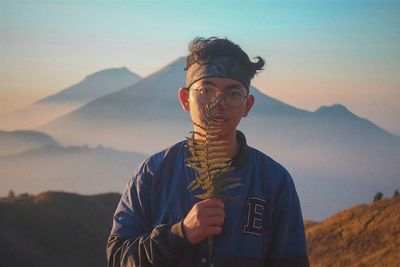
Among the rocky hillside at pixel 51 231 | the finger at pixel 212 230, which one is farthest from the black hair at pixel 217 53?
the rocky hillside at pixel 51 231

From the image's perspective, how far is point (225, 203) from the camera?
367 centimetres

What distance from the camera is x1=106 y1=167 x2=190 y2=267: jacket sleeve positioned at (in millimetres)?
3441

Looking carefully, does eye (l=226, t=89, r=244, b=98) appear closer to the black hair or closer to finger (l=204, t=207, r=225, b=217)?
the black hair

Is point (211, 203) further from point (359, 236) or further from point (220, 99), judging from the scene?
point (359, 236)

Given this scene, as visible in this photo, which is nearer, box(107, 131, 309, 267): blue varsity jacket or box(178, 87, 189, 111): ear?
box(107, 131, 309, 267): blue varsity jacket

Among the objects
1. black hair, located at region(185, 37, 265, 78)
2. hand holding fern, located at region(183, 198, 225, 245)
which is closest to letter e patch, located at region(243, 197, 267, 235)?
hand holding fern, located at region(183, 198, 225, 245)

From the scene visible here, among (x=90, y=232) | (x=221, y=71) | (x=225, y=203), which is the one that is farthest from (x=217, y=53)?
(x=90, y=232)

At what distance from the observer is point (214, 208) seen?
10.8 ft

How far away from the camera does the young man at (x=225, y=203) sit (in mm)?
3646

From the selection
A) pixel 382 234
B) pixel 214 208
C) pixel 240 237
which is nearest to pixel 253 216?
pixel 240 237

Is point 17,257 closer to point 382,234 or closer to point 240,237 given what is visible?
point 382,234

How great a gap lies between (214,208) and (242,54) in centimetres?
117

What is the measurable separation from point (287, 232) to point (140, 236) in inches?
36.6

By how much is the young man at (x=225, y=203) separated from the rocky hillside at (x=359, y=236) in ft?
66.6
